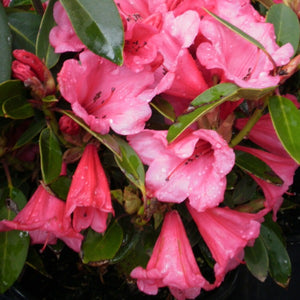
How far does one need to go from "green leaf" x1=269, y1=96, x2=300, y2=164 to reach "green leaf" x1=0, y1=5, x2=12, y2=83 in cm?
34

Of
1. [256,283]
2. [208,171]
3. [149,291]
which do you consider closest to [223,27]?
[208,171]

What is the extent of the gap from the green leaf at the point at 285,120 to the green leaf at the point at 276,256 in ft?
1.16

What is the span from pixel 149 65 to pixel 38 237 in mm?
332

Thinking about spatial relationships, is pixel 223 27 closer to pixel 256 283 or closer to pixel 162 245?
pixel 162 245

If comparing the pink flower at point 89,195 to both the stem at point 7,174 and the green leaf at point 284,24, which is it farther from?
the green leaf at point 284,24

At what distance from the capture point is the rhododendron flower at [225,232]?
24.2 inches

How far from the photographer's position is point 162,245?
0.65 meters

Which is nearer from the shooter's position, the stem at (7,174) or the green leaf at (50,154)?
the green leaf at (50,154)

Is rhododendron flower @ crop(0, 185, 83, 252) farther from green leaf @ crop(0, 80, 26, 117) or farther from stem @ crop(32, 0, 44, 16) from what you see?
stem @ crop(32, 0, 44, 16)

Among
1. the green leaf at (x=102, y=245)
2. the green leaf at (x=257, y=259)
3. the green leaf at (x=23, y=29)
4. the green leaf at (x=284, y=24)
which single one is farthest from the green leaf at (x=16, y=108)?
the green leaf at (x=257, y=259)

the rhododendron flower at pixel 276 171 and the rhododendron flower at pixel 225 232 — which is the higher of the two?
the rhododendron flower at pixel 276 171

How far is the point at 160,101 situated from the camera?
581 mm

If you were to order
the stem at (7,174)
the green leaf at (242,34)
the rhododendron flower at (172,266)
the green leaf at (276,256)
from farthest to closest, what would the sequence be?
1. the green leaf at (276,256)
2. the stem at (7,174)
3. the rhododendron flower at (172,266)
4. the green leaf at (242,34)

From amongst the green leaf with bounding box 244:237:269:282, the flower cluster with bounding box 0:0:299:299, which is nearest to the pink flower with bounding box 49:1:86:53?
the flower cluster with bounding box 0:0:299:299
